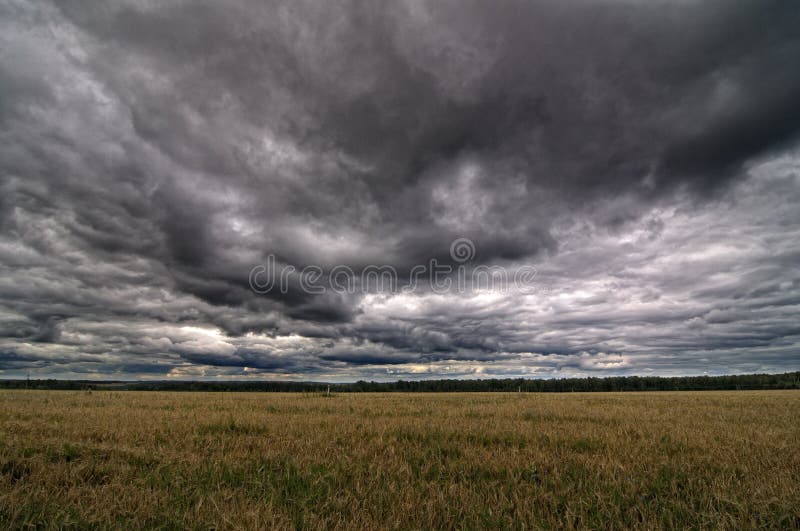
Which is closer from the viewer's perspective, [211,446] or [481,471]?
[481,471]

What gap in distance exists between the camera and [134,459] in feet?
24.4

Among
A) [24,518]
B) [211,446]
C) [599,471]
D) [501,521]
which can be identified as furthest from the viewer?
[211,446]

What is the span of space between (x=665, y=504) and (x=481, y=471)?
110 inches

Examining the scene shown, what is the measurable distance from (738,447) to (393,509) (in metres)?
9.23

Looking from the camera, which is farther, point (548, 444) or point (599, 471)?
point (548, 444)

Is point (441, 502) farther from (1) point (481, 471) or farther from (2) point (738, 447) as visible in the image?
(2) point (738, 447)

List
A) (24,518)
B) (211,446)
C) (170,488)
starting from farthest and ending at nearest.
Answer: (211,446) < (170,488) < (24,518)

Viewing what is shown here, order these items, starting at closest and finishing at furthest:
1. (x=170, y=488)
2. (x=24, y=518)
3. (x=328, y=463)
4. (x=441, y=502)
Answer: (x=24, y=518)
(x=441, y=502)
(x=170, y=488)
(x=328, y=463)

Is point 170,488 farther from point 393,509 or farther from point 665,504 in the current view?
point 665,504

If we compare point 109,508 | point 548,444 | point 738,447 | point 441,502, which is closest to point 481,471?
point 441,502

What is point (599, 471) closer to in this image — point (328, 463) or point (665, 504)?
point (665, 504)

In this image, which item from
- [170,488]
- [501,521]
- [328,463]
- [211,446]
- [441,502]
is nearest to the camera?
[501,521]

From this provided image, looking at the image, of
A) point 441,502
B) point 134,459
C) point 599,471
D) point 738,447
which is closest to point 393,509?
point 441,502

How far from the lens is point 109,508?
4906mm
